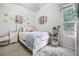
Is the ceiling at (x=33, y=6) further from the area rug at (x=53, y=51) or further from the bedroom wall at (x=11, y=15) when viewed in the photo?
the area rug at (x=53, y=51)

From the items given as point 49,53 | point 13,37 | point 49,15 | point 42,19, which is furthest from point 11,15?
point 49,53

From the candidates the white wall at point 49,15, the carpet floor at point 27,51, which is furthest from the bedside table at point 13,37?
the white wall at point 49,15

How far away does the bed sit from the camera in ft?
5.43

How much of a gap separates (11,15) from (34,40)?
0.53m

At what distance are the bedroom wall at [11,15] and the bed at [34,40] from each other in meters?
0.17

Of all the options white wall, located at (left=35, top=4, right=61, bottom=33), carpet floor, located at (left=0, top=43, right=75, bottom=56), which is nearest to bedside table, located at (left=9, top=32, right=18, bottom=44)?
carpet floor, located at (left=0, top=43, right=75, bottom=56)

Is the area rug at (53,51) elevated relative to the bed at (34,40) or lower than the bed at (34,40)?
lower

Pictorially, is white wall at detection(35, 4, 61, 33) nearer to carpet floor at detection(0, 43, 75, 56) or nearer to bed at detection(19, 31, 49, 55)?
bed at detection(19, 31, 49, 55)

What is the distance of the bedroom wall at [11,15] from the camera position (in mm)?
1648

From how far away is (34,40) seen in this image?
65.1 inches

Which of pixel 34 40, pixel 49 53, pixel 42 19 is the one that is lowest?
pixel 49 53

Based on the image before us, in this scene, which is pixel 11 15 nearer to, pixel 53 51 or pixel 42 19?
pixel 42 19

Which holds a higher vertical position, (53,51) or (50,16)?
(50,16)

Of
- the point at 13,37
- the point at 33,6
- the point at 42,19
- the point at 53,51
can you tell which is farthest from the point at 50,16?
the point at 13,37
